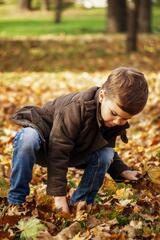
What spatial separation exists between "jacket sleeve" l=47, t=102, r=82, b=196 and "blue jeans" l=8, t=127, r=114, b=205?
0.12m

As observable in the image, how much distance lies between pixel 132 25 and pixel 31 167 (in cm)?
1463

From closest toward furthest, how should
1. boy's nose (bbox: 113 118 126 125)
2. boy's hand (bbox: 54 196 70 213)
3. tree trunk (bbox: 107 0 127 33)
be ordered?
boy's nose (bbox: 113 118 126 125) < boy's hand (bbox: 54 196 70 213) < tree trunk (bbox: 107 0 127 33)

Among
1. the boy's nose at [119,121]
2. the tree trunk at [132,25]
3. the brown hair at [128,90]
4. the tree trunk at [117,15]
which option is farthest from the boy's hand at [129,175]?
Result: the tree trunk at [117,15]

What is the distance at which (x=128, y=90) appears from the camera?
3643 millimetres

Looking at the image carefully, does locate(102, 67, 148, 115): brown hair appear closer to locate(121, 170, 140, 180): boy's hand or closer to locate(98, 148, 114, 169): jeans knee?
locate(98, 148, 114, 169): jeans knee

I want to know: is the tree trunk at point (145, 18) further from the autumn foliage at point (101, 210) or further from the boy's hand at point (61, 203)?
the boy's hand at point (61, 203)

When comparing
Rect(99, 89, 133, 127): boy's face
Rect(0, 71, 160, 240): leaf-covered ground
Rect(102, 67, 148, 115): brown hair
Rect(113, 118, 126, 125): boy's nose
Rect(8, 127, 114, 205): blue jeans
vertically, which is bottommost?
Rect(0, 71, 160, 240): leaf-covered ground

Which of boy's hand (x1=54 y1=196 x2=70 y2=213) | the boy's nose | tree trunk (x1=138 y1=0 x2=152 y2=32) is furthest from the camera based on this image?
tree trunk (x1=138 y1=0 x2=152 y2=32)

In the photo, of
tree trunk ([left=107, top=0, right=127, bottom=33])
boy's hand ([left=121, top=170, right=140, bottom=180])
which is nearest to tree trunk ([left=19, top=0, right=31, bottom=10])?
tree trunk ([left=107, top=0, right=127, bottom=33])

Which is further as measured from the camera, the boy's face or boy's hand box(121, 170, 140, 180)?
boy's hand box(121, 170, 140, 180)

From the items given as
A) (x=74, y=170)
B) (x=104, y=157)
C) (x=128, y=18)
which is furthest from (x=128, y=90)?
(x=128, y=18)

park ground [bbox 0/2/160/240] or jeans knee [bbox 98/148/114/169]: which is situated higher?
jeans knee [bbox 98/148/114/169]

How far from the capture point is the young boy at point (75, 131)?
3697mm

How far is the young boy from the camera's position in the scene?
146 inches
